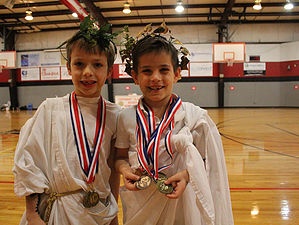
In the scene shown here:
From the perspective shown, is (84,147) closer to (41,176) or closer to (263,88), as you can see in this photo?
(41,176)

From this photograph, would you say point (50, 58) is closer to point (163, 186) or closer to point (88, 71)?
point (88, 71)

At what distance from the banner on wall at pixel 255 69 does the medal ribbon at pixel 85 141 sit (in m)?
15.5

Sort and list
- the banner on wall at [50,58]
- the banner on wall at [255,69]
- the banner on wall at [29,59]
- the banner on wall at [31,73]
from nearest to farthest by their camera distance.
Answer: the banner on wall at [255,69]
the banner on wall at [50,58]
the banner on wall at [29,59]
the banner on wall at [31,73]

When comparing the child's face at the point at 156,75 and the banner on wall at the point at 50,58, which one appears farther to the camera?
the banner on wall at the point at 50,58

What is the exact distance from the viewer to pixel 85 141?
134 centimetres

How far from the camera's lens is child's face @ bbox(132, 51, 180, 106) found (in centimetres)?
134

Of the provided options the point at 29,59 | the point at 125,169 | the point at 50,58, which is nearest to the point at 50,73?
the point at 50,58

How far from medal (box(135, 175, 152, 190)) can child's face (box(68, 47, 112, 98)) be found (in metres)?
0.50

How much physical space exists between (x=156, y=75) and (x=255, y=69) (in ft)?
51.0

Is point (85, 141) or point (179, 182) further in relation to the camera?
point (85, 141)

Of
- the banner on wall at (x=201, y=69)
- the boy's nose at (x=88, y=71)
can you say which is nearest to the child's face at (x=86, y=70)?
the boy's nose at (x=88, y=71)

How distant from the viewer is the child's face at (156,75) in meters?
1.34

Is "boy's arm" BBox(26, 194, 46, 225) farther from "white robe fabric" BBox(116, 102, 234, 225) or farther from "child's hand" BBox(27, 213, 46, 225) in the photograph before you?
"white robe fabric" BBox(116, 102, 234, 225)

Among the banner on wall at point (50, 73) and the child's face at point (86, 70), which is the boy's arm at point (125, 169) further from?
the banner on wall at point (50, 73)
